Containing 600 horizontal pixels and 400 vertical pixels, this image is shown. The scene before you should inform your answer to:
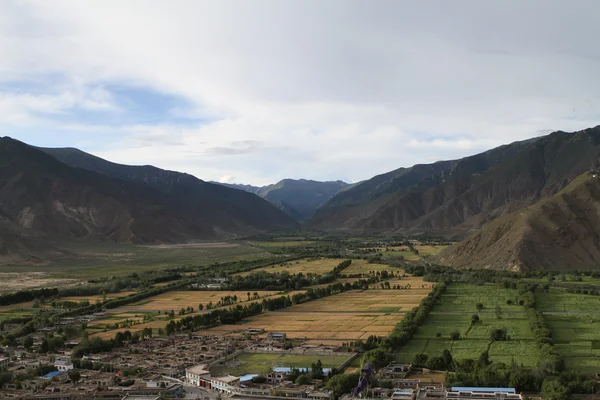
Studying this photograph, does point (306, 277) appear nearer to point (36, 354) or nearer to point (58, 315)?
point (58, 315)

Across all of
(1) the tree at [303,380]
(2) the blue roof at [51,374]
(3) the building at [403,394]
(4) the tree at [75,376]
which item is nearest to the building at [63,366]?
(2) the blue roof at [51,374]

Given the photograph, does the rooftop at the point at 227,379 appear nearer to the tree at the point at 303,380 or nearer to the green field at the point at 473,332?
the tree at the point at 303,380

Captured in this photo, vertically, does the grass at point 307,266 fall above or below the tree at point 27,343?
above

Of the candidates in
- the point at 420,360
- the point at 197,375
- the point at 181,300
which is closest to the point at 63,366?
the point at 197,375

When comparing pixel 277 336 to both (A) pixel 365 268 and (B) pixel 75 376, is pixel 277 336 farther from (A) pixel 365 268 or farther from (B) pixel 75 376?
(A) pixel 365 268

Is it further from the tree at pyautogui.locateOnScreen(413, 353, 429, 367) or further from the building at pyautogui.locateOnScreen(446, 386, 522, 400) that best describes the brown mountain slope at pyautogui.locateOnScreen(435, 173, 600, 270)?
the building at pyautogui.locateOnScreen(446, 386, 522, 400)

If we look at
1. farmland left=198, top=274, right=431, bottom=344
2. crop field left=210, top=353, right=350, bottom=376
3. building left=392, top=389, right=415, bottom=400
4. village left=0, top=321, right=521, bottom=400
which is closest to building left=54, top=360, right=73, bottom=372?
village left=0, top=321, right=521, bottom=400
